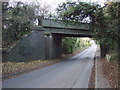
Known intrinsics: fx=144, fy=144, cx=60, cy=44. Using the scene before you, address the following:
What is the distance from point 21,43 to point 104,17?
1027 centimetres

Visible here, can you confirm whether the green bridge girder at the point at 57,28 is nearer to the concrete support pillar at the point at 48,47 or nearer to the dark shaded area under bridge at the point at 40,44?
the dark shaded area under bridge at the point at 40,44

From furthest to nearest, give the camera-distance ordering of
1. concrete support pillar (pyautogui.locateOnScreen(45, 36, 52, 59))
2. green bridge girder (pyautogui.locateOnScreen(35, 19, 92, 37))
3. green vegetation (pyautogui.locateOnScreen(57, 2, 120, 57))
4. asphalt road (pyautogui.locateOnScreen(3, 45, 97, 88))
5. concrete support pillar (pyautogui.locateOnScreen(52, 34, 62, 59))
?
concrete support pillar (pyautogui.locateOnScreen(52, 34, 62, 59)), concrete support pillar (pyautogui.locateOnScreen(45, 36, 52, 59)), green bridge girder (pyautogui.locateOnScreen(35, 19, 92, 37)), green vegetation (pyautogui.locateOnScreen(57, 2, 120, 57)), asphalt road (pyautogui.locateOnScreen(3, 45, 97, 88))

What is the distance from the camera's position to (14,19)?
12.8 meters

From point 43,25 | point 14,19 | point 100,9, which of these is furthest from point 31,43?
point 100,9

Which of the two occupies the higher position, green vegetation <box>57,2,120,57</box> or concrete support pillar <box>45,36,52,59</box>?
green vegetation <box>57,2,120,57</box>

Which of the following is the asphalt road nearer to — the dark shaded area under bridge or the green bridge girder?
the dark shaded area under bridge

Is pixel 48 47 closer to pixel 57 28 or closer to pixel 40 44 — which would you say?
pixel 40 44

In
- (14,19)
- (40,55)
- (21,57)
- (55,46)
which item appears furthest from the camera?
(55,46)

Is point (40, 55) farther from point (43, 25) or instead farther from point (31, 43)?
point (43, 25)

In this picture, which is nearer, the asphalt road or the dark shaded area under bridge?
the asphalt road

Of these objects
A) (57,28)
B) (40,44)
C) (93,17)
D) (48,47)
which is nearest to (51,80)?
(93,17)

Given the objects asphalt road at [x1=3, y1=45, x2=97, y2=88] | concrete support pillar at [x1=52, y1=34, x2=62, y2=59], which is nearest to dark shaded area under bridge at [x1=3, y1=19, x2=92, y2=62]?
concrete support pillar at [x1=52, y1=34, x2=62, y2=59]

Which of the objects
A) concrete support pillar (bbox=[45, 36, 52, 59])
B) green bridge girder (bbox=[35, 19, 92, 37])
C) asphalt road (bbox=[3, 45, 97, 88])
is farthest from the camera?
concrete support pillar (bbox=[45, 36, 52, 59])

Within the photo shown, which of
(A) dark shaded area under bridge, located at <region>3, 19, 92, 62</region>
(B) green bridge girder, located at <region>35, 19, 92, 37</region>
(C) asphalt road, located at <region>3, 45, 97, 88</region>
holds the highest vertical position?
(B) green bridge girder, located at <region>35, 19, 92, 37</region>
